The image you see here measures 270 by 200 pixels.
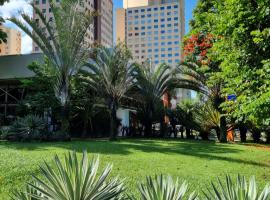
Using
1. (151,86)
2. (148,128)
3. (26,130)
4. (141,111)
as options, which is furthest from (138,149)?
(141,111)

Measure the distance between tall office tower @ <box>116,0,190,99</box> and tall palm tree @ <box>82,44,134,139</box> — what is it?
125 meters

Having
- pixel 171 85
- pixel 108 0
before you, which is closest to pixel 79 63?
pixel 171 85

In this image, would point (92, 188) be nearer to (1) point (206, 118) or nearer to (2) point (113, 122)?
(2) point (113, 122)

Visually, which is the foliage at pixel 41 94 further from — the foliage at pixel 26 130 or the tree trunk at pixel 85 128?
the foliage at pixel 26 130

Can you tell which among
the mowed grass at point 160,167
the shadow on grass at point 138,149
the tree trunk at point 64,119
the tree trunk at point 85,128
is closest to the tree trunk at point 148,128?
the tree trunk at point 85,128

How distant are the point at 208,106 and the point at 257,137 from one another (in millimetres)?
4541

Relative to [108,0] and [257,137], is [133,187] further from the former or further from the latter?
[108,0]

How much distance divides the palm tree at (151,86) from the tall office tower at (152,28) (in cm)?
12035

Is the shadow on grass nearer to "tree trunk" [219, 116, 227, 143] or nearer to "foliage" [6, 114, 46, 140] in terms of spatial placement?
"foliage" [6, 114, 46, 140]

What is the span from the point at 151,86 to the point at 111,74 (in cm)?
563

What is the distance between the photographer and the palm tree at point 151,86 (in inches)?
985

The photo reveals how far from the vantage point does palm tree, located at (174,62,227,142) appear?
2092cm

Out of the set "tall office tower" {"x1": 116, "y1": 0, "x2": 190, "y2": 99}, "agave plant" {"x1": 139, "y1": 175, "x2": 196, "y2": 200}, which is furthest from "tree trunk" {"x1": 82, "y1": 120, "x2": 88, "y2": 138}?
"tall office tower" {"x1": 116, "y1": 0, "x2": 190, "y2": 99}

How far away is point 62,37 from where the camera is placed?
18.0 meters
